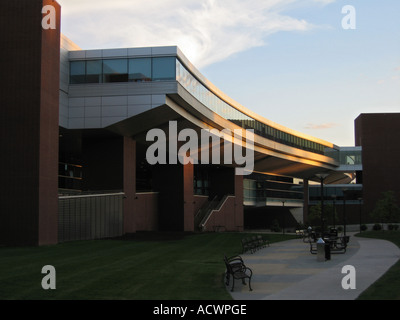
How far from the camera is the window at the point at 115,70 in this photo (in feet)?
124

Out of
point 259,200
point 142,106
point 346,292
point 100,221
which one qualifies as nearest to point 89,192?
point 100,221

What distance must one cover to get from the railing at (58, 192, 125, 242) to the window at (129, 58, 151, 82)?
867 centimetres

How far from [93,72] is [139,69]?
3298 millimetres

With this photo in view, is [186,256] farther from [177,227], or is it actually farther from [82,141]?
[177,227]

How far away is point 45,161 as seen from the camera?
28.2m

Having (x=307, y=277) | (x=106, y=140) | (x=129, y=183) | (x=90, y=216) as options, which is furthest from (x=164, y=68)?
(x=307, y=277)

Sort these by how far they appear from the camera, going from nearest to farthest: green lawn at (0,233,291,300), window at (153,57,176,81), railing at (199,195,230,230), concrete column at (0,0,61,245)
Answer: green lawn at (0,233,291,300), concrete column at (0,0,61,245), window at (153,57,176,81), railing at (199,195,230,230)

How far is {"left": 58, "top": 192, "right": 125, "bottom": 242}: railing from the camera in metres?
31.2

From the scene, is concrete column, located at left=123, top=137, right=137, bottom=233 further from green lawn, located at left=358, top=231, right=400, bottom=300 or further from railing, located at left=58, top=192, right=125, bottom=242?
green lawn, located at left=358, top=231, right=400, bottom=300

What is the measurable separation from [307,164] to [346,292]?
71488 mm

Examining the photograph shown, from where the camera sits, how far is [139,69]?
37.9 m

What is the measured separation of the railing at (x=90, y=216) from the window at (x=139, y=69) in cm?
867

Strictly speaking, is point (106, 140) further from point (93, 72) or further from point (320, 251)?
point (320, 251)

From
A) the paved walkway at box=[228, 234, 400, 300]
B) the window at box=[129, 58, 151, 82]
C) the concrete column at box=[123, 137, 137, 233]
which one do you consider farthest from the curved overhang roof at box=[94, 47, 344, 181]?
the paved walkway at box=[228, 234, 400, 300]
